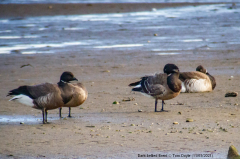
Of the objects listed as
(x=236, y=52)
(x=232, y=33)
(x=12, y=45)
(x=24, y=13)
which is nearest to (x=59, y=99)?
(x=236, y=52)

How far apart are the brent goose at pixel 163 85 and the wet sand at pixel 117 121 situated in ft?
1.15

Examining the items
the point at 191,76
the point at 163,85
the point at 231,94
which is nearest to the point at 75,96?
the point at 163,85

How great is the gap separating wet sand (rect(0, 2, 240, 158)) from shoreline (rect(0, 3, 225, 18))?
18669mm

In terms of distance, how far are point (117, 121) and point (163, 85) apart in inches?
52.4

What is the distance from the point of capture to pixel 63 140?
262 inches

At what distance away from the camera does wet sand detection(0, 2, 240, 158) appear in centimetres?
620

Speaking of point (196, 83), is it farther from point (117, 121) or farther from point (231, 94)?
point (117, 121)

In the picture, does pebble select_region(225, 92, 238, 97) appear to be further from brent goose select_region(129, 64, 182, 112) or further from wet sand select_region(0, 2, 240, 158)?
brent goose select_region(129, 64, 182, 112)

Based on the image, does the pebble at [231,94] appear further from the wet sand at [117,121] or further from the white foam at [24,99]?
the white foam at [24,99]

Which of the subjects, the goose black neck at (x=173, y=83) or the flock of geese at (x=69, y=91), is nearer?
the flock of geese at (x=69, y=91)

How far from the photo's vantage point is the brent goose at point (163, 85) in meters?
8.54

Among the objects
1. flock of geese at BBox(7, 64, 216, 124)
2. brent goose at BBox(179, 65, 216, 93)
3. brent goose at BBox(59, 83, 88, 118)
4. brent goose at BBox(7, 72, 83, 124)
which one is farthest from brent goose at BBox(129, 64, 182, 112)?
brent goose at BBox(7, 72, 83, 124)

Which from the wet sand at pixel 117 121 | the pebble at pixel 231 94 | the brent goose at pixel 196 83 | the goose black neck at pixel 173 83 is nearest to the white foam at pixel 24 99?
the wet sand at pixel 117 121

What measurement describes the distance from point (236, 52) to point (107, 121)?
9.18 metres
